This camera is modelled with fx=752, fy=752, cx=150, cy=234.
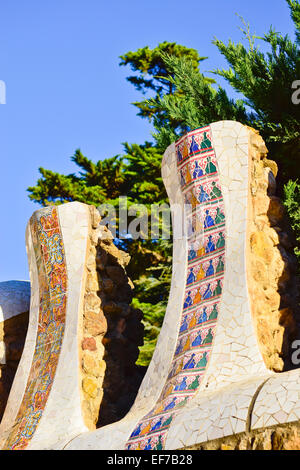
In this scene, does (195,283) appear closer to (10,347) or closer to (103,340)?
(103,340)

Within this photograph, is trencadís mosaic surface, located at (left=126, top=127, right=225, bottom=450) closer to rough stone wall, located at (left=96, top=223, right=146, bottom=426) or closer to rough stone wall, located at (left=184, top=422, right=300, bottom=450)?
rough stone wall, located at (left=184, top=422, right=300, bottom=450)

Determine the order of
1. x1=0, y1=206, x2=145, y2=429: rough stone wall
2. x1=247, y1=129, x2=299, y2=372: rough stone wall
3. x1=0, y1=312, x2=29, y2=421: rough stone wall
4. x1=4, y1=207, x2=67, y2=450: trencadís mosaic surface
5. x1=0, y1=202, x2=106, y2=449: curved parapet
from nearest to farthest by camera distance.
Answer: x1=247, y1=129, x2=299, y2=372: rough stone wall < x1=0, y1=202, x2=106, y2=449: curved parapet < x1=4, y1=207, x2=67, y2=450: trencadís mosaic surface < x1=0, y1=206, x2=145, y2=429: rough stone wall < x1=0, y1=312, x2=29, y2=421: rough stone wall

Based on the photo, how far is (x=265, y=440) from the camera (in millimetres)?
4125

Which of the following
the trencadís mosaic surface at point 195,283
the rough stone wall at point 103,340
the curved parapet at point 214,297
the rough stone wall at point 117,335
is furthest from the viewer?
the rough stone wall at point 117,335

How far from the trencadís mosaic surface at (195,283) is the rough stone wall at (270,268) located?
257 millimetres

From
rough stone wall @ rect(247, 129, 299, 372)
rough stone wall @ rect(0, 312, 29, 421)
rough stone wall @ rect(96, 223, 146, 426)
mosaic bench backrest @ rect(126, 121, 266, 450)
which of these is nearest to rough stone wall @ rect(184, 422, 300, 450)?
mosaic bench backrest @ rect(126, 121, 266, 450)

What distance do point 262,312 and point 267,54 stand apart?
2834 millimetres

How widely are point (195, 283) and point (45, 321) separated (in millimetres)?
1652

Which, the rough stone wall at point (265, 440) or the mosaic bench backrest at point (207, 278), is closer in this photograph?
the rough stone wall at point (265, 440)

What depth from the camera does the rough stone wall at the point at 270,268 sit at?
532 centimetres

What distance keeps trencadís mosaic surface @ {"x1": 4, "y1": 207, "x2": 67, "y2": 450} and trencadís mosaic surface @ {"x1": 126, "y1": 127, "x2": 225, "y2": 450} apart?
4.10ft

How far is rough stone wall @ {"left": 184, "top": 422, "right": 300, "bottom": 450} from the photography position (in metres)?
4.02

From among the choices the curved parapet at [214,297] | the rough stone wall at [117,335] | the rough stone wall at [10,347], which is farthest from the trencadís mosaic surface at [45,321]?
the curved parapet at [214,297]

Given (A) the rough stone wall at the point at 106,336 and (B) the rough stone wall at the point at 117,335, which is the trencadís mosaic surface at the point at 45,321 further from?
(B) the rough stone wall at the point at 117,335
